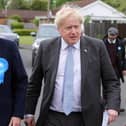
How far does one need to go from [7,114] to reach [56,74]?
22.5 inches

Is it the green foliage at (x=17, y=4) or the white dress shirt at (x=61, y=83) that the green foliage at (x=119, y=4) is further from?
the white dress shirt at (x=61, y=83)

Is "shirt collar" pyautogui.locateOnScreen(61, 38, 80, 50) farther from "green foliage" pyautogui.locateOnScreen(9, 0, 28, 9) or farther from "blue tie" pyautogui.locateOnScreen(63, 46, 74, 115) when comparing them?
"green foliage" pyautogui.locateOnScreen(9, 0, 28, 9)

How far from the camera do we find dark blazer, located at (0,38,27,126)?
4660 millimetres

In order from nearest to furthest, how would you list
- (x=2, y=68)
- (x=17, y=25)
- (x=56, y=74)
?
1. (x=2, y=68)
2. (x=56, y=74)
3. (x=17, y=25)

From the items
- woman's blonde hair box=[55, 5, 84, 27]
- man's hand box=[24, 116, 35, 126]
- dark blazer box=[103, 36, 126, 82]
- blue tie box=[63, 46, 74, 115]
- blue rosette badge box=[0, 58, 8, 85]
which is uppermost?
woman's blonde hair box=[55, 5, 84, 27]

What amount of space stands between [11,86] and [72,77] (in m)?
0.52

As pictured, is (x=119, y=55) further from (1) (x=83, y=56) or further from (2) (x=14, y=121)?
(2) (x=14, y=121)

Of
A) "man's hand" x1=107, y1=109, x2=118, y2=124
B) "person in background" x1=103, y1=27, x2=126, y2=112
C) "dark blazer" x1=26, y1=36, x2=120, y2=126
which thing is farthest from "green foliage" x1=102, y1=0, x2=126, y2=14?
"man's hand" x1=107, y1=109, x2=118, y2=124

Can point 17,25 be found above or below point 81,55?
below

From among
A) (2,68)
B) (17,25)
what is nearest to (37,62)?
(2,68)

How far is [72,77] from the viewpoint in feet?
16.2

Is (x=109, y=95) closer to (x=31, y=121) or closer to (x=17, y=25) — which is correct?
(x=31, y=121)

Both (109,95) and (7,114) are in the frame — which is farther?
(109,95)

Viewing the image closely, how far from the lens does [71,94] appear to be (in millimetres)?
4891
